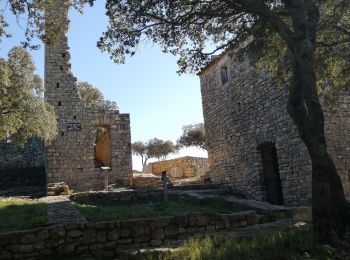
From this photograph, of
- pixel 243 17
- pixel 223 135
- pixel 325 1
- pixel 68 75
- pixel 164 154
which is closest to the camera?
pixel 325 1

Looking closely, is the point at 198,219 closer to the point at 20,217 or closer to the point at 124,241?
the point at 124,241

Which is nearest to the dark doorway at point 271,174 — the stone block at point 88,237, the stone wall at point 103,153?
the stone block at point 88,237

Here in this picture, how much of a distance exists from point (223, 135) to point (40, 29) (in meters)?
10.5

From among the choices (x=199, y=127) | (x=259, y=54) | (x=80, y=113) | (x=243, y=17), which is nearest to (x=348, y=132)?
(x=259, y=54)

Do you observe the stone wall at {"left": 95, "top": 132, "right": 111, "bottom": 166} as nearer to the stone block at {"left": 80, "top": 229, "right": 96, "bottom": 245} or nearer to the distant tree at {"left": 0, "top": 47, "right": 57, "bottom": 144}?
the distant tree at {"left": 0, "top": 47, "right": 57, "bottom": 144}

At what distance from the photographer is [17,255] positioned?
632cm

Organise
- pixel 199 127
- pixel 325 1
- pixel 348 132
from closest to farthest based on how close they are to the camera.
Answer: pixel 325 1, pixel 348 132, pixel 199 127

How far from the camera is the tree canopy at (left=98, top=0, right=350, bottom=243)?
5605 mm

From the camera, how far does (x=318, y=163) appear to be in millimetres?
5430

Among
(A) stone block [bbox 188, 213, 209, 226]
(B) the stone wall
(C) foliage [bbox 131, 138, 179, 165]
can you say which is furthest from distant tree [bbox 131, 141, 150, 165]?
(A) stone block [bbox 188, 213, 209, 226]

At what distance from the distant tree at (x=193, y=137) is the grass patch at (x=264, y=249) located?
31.3 m

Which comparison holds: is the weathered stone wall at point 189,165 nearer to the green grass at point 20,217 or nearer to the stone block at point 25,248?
the green grass at point 20,217

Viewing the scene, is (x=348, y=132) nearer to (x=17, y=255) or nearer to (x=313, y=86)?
(x=313, y=86)

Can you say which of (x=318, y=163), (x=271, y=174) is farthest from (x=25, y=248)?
(x=271, y=174)
